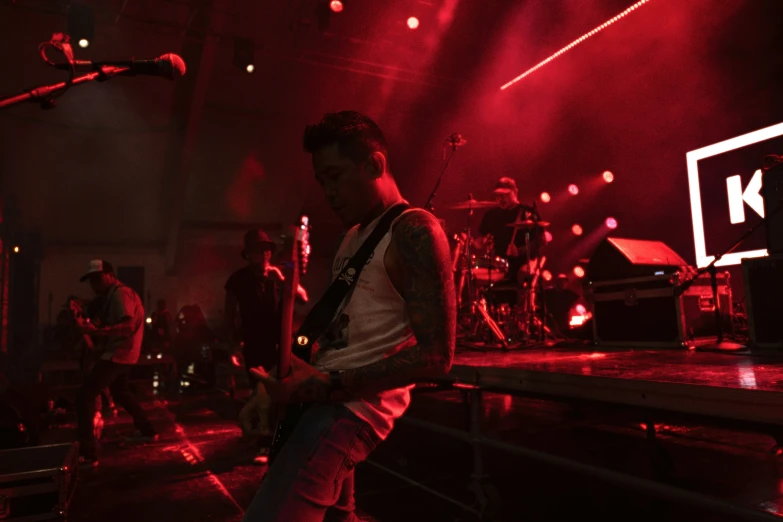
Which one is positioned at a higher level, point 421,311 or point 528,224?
point 528,224

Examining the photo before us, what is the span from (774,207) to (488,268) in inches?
131

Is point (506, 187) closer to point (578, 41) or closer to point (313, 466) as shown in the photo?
point (578, 41)

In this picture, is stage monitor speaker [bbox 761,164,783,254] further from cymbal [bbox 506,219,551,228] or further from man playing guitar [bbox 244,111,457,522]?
man playing guitar [bbox 244,111,457,522]

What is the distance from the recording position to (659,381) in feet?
8.32

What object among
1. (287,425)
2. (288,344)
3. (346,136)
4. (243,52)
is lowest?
(287,425)

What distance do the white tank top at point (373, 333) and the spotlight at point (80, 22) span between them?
10.4 m

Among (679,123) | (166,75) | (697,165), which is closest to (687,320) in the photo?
(166,75)

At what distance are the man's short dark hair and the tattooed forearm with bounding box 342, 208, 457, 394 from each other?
0.27 metres

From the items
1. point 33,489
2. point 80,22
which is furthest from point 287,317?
point 80,22

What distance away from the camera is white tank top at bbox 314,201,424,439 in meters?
1.51

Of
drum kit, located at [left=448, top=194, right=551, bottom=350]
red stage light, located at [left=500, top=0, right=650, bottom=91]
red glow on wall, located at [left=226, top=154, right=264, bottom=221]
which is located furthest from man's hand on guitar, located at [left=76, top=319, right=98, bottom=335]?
red glow on wall, located at [left=226, top=154, right=264, bottom=221]

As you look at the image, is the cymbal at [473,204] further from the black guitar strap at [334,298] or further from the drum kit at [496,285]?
the black guitar strap at [334,298]

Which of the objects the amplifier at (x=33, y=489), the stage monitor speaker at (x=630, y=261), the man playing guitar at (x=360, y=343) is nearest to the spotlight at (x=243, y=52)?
the stage monitor speaker at (x=630, y=261)

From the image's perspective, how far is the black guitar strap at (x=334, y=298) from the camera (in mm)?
1601
